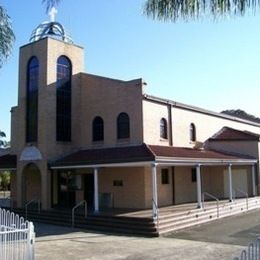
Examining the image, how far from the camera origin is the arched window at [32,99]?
2923 cm

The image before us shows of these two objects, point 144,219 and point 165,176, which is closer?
point 144,219

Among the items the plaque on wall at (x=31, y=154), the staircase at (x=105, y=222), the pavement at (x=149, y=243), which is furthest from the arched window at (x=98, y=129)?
the pavement at (x=149, y=243)

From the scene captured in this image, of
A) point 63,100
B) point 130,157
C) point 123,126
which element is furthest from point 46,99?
point 130,157

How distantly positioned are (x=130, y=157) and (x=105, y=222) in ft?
11.1

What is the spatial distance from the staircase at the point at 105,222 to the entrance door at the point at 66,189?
2.85 meters

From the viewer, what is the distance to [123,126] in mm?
27234

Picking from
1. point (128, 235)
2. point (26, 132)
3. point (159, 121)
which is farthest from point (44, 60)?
point (128, 235)

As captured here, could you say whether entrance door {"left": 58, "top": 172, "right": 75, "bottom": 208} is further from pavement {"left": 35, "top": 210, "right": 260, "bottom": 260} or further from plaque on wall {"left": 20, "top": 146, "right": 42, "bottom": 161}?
pavement {"left": 35, "top": 210, "right": 260, "bottom": 260}

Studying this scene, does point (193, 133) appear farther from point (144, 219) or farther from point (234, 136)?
point (144, 219)

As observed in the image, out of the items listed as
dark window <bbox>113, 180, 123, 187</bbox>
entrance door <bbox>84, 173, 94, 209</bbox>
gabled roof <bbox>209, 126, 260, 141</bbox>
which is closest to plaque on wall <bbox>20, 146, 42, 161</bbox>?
entrance door <bbox>84, 173, 94, 209</bbox>

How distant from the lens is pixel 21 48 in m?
30.7

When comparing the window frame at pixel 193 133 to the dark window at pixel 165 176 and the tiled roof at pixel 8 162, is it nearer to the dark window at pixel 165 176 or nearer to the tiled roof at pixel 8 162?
the dark window at pixel 165 176

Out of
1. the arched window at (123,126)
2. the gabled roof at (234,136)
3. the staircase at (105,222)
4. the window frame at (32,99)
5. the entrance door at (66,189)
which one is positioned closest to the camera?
the staircase at (105,222)

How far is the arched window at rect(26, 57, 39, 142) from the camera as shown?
95.9 ft
